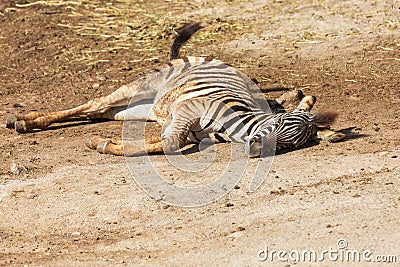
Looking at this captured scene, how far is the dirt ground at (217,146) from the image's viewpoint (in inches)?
239

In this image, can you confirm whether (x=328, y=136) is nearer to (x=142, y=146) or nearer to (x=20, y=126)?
(x=142, y=146)

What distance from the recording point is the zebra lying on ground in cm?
789

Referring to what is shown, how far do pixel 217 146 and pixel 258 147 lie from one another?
67 cm

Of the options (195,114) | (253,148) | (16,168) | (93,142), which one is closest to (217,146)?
(195,114)

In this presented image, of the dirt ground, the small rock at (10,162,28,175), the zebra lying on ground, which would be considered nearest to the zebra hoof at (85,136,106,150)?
the zebra lying on ground

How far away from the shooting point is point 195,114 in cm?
827

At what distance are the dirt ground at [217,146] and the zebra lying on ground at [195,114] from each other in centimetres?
16

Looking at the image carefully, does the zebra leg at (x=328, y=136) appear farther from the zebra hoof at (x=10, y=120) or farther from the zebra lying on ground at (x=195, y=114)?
the zebra hoof at (x=10, y=120)

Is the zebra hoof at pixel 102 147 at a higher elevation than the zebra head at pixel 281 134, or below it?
below

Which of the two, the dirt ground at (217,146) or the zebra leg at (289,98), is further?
the zebra leg at (289,98)

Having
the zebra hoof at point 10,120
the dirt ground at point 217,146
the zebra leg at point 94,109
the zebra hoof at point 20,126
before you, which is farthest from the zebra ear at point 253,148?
the zebra hoof at point 10,120

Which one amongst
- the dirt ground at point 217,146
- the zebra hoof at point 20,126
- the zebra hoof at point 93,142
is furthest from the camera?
the zebra hoof at point 20,126

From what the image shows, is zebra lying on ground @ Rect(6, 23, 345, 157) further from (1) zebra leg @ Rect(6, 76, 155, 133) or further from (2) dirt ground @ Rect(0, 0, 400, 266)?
(2) dirt ground @ Rect(0, 0, 400, 266)

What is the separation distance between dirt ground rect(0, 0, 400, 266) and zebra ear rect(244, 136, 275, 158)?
0.15 meters
